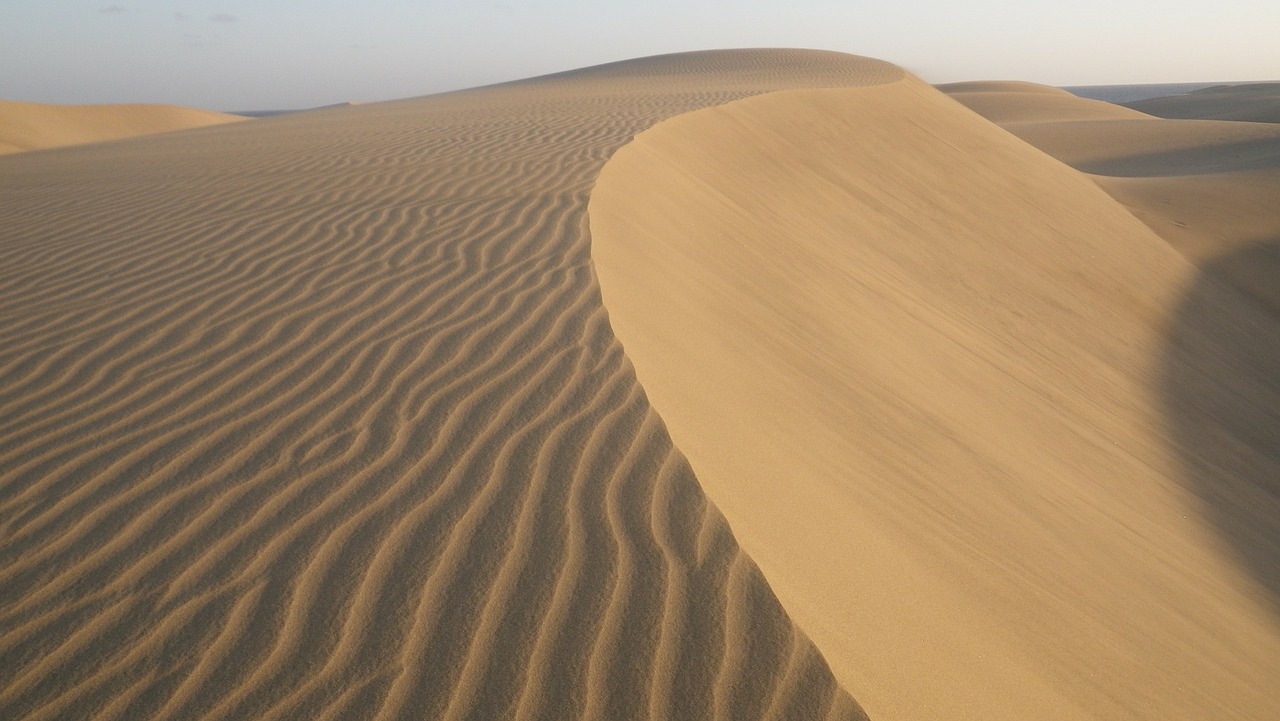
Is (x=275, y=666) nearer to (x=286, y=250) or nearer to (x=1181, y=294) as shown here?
(x=286, y=250)

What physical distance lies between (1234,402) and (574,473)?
24.1 feet

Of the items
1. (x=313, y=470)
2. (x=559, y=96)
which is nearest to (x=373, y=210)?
(x=313, y=470)

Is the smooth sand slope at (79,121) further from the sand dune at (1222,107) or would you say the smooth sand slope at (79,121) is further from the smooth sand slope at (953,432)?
the sand dune at (1222,107)

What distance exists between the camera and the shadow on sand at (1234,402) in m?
5.44

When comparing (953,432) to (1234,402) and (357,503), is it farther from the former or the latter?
(1234,402)

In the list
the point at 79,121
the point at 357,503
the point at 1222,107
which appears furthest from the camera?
the point at 1222,107

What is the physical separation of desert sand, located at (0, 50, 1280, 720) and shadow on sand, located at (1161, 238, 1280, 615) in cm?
6

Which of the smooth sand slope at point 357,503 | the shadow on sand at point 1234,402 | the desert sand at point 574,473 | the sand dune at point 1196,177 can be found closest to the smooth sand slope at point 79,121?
the sand dune at point 1196,177

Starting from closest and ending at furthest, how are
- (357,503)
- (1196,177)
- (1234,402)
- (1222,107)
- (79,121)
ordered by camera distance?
1. (357,503)
2. (1234,402)
3. (1196,177)
4. (79,121)
5. (1222,107)

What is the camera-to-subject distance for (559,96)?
19094mm

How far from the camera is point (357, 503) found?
2943mm

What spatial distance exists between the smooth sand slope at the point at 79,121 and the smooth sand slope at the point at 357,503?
106 feet

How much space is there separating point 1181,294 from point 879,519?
995cm

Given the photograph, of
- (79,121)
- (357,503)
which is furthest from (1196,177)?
(79,121)
